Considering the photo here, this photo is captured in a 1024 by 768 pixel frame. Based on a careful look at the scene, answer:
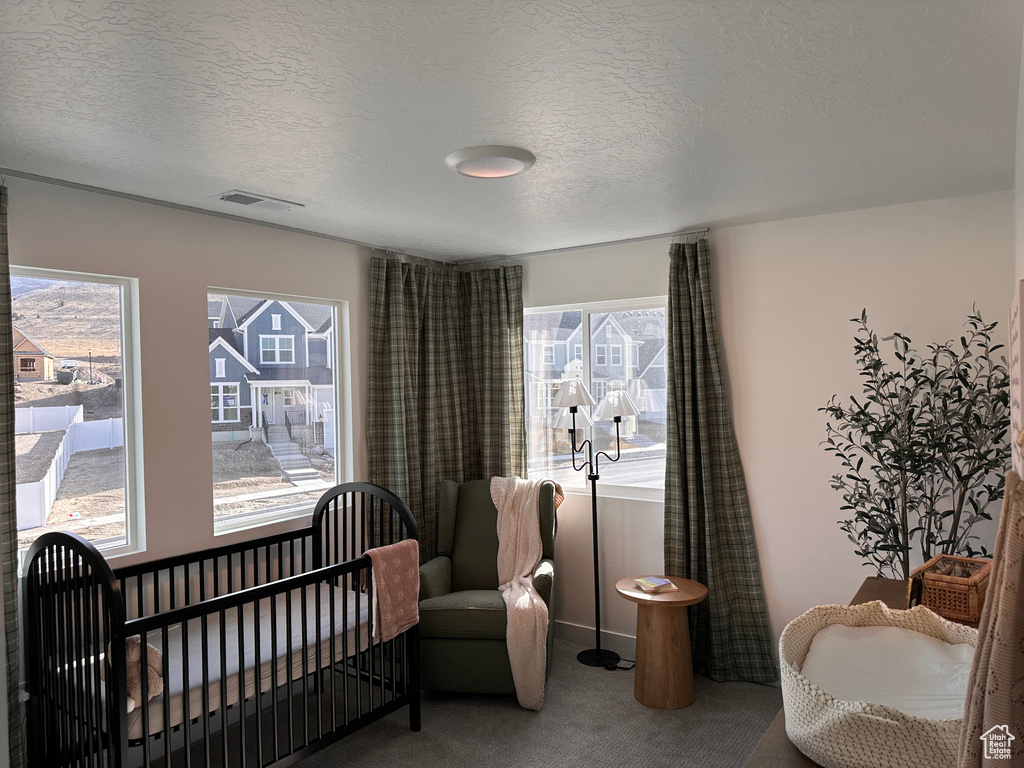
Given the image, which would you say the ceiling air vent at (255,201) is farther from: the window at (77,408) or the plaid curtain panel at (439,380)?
the plaid curtain panel at (439,380)

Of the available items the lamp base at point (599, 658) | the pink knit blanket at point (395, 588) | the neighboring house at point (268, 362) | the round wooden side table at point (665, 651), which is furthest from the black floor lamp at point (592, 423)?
the neighboring house at point (268, 362)

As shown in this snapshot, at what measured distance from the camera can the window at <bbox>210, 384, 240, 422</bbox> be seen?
3445 millimetres

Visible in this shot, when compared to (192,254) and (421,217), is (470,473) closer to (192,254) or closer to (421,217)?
(421,217)

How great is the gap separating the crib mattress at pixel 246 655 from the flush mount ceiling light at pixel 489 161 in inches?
70.9

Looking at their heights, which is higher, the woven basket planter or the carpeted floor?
the woven basket planter

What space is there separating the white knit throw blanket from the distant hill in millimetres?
2241

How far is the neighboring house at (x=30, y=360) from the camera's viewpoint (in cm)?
279

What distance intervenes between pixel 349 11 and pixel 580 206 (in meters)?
1.94

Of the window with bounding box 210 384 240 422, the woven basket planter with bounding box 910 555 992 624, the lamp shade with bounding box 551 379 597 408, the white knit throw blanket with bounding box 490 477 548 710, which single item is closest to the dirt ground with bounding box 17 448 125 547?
the window with bounding box 210 384 240 422

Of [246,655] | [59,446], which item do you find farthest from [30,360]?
[246,655]

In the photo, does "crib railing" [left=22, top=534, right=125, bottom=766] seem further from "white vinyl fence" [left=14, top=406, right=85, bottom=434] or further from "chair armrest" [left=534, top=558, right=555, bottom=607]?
"chair armrest" [left=534, top=558, right=555, bottom=607]

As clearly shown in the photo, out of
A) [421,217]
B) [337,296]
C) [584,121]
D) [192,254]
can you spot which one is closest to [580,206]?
[421,217]

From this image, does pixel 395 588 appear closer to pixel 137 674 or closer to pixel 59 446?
pixel 137 674

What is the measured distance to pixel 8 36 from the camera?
61.3 inches
